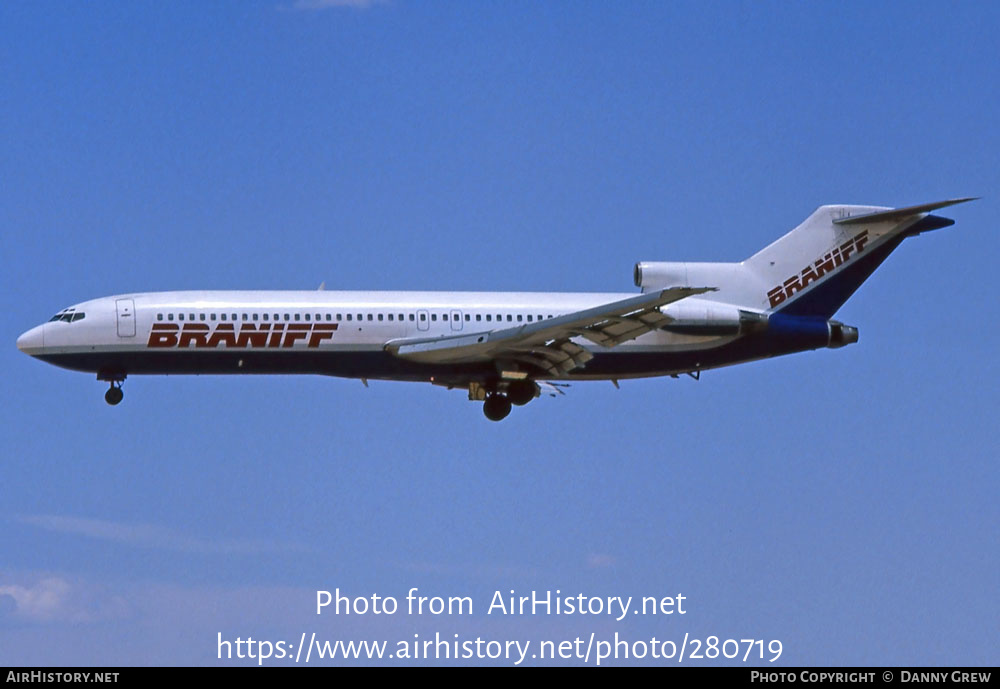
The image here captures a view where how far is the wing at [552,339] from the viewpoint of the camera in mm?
41719

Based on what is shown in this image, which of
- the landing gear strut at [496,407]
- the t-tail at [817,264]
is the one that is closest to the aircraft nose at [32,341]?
the landing gear strut at [496,407]

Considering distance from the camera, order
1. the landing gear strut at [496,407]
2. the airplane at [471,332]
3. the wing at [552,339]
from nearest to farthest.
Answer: the wing at [552,339] < the airplane at [471,332] < the landing gear strut at [496,407]

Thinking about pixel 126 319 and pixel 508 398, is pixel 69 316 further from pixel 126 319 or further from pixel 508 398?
pixel 508 398

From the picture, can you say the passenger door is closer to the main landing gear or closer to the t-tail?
the main landing gear

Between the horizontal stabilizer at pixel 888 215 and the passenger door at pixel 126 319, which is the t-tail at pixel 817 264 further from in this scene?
the passenger door at pixel 126 319

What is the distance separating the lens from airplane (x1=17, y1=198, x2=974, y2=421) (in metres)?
44.6

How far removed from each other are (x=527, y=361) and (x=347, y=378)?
15.9 feet

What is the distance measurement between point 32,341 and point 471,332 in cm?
1155

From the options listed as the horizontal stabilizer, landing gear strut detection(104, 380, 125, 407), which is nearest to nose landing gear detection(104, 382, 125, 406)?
landing gear strut detection(104, 380, 125, 407)

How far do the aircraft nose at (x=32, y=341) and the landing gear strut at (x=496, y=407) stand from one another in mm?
11847

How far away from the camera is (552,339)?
143ft

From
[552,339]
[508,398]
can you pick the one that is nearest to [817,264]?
[552,339]
